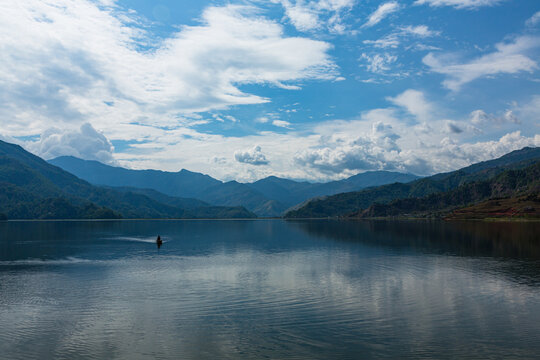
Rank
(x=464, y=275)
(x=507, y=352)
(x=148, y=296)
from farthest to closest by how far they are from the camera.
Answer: (x=464, y=275), (x=148, y=296), (x=507, y=352)

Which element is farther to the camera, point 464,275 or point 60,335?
point 464,275

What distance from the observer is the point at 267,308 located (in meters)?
49.3

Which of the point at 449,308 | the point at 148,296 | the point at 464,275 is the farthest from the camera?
the point at 464,275

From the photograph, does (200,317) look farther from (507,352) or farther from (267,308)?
(507,352)

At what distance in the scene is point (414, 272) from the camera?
77562 millimetres

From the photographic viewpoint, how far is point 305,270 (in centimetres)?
8212

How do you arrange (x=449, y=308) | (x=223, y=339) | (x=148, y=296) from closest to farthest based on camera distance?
(x=223, y=339) → (x=449, y=308) → (x=148, y=296)

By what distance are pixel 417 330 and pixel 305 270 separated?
43.7 m

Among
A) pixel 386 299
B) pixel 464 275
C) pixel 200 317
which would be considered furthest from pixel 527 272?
pixel 200 317

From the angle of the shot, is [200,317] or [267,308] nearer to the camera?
[200,317]

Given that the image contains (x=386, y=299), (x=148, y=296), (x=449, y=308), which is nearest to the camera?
(x=449, y=308)

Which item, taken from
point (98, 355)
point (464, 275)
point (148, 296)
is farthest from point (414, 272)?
point (98, 355)

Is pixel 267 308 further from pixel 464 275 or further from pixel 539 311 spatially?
pixel 464 275

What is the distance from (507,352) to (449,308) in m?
16.0
